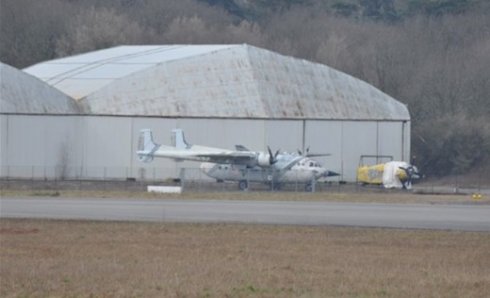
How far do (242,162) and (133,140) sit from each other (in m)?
7.09

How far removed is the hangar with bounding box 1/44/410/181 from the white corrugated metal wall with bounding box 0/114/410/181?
57mm

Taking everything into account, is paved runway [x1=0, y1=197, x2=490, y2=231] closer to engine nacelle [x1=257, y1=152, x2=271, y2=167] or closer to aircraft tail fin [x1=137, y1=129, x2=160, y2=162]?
engine nacelle [x1=257, y1=152, x2=271, y2=167]

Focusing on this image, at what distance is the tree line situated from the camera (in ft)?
318

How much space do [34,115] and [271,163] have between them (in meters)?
13.9

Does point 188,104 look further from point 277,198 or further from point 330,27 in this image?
point 330,27

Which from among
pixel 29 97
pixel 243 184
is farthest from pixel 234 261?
pixel 29 97

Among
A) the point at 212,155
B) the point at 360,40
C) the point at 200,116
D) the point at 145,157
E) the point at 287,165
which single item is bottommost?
the point at 287,165

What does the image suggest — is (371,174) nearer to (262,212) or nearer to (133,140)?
(133,140)

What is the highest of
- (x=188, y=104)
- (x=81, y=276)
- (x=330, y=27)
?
(x=330, y=27)

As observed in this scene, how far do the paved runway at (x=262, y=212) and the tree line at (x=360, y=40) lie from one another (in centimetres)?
4450

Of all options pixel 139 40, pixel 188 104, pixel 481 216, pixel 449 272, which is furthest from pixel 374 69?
pixel 449 272

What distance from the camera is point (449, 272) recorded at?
25.3 meters

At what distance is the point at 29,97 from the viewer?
253 ft

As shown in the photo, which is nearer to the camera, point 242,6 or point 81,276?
point 81,276
